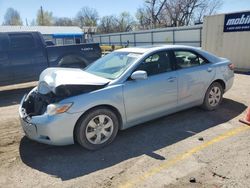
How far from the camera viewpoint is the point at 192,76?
5254 mm

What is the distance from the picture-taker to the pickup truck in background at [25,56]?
8430 millimetres

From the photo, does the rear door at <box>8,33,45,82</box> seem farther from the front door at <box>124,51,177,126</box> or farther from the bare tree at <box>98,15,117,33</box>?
the bare tree at <box>98,15,117,33</box>

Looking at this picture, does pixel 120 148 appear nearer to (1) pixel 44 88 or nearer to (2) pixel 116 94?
(2) pixel 116 94

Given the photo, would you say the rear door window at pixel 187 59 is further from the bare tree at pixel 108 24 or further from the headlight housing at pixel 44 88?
the bare tree at pixel 108 24

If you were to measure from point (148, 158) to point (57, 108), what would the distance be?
1520mm

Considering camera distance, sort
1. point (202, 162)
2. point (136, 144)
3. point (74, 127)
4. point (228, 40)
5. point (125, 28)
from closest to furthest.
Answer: point (202, 162) → point (74, 127) → point (136, 144) → point (228, 40) → point (125, 28)

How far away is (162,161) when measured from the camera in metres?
3.79

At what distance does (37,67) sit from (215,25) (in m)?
8.07

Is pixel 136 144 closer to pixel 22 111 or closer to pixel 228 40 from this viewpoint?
pixel 22 111

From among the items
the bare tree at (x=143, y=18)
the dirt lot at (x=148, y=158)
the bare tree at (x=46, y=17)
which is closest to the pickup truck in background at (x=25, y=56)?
the dirt lot at (x=148, y=158)

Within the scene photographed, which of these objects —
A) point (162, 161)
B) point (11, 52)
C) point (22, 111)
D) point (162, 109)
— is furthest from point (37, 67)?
point (162, 161)

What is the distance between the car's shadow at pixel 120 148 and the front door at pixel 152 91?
1.08 feet

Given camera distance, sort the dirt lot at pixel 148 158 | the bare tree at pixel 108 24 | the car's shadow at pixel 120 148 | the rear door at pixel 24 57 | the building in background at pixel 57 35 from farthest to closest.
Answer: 1. the bare tree at pixel 108 24
2. the building in background at pixel 57 35
3. the rear door at pixel 24 57
4. the car's shadow at pixel 120 148
5. the dirt lot at pixel 148 158

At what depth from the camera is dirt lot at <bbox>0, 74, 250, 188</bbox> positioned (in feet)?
11.1
